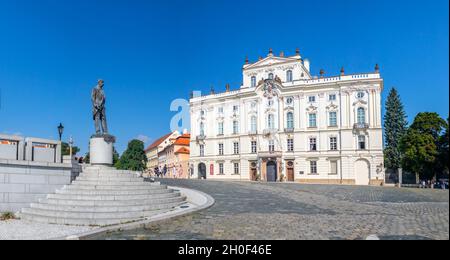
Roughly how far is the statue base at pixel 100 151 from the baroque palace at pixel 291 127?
120 ft

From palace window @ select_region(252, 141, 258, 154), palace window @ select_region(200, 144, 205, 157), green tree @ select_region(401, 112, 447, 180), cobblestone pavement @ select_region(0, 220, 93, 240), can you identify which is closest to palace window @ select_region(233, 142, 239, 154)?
palace window @ select_region(252, 141, 258, 154)

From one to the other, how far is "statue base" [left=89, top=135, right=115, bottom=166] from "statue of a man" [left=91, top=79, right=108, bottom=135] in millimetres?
491

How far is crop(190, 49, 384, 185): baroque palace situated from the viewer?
155 ft

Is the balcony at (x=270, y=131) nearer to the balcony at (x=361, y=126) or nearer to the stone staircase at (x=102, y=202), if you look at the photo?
the balcony at (x=361, y=126)

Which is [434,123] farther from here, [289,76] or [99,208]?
[289,76]

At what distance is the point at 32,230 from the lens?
10.6 metres

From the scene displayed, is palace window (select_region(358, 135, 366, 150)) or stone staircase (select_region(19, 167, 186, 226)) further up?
palace window (select_region(358, 135, 366, 150))

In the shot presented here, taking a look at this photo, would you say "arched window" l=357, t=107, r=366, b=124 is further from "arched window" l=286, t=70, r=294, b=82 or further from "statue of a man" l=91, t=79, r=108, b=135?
"statue of a man" l=91, t=79, r=108, b=135

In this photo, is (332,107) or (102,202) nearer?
(102,202)

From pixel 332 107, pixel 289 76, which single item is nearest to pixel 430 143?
pixel 332 107

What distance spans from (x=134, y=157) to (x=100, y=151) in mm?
56518

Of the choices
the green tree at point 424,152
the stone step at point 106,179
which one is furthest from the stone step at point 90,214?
the green tree at point 424,152

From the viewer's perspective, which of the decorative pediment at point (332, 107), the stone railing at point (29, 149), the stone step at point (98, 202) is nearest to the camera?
the stone step at point (98, 202)

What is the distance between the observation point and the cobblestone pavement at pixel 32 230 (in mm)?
9562
